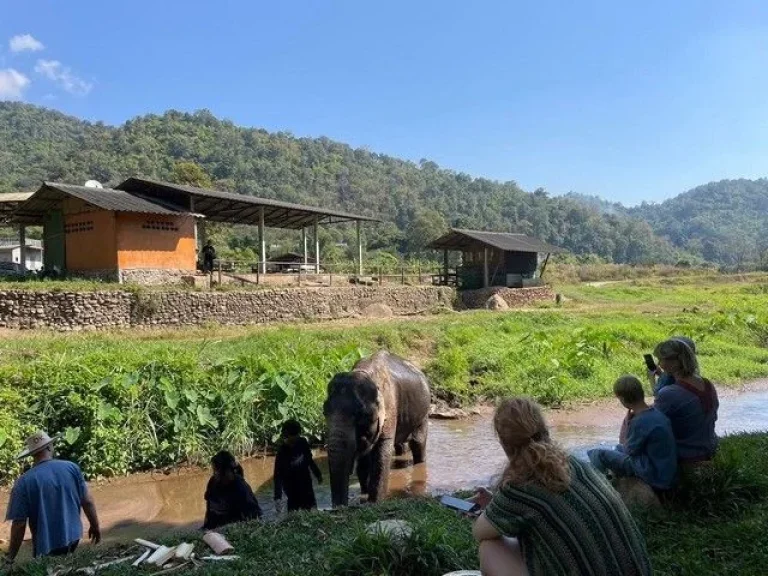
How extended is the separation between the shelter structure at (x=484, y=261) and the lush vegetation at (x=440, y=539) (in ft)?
107

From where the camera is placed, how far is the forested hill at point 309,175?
268 ft

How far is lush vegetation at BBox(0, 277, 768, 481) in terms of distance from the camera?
→ 33.3 feet

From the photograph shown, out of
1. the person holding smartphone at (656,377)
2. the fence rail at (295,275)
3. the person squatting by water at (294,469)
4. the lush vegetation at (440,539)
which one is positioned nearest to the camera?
the lush vegetation at (440,539)

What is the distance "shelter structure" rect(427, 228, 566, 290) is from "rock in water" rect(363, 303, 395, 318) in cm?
918

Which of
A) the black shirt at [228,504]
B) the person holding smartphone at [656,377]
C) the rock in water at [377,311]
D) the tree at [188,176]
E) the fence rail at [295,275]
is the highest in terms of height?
the tree at [188,176]

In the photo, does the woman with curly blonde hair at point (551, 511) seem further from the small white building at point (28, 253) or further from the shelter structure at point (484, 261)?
the small white building at point (28, 253)

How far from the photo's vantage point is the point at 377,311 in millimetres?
30672

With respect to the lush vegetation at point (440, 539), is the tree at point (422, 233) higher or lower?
higher

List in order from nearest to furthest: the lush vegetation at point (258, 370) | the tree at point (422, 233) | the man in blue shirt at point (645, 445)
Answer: the man in blue shirt at point (645, 445), the lush vegetation at point (258, 370), the tree at point (422, 233)

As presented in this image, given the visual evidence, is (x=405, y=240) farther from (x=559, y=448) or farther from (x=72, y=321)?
(x=559, y=448)

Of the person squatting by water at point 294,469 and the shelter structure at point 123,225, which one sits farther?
the shelter structure at point 123,225

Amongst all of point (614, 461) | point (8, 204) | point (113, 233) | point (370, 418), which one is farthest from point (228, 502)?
point (8, 204)

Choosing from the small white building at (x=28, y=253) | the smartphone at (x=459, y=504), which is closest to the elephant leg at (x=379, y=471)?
the smartphone at (x=459, y=504)

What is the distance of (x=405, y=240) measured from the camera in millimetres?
75250
